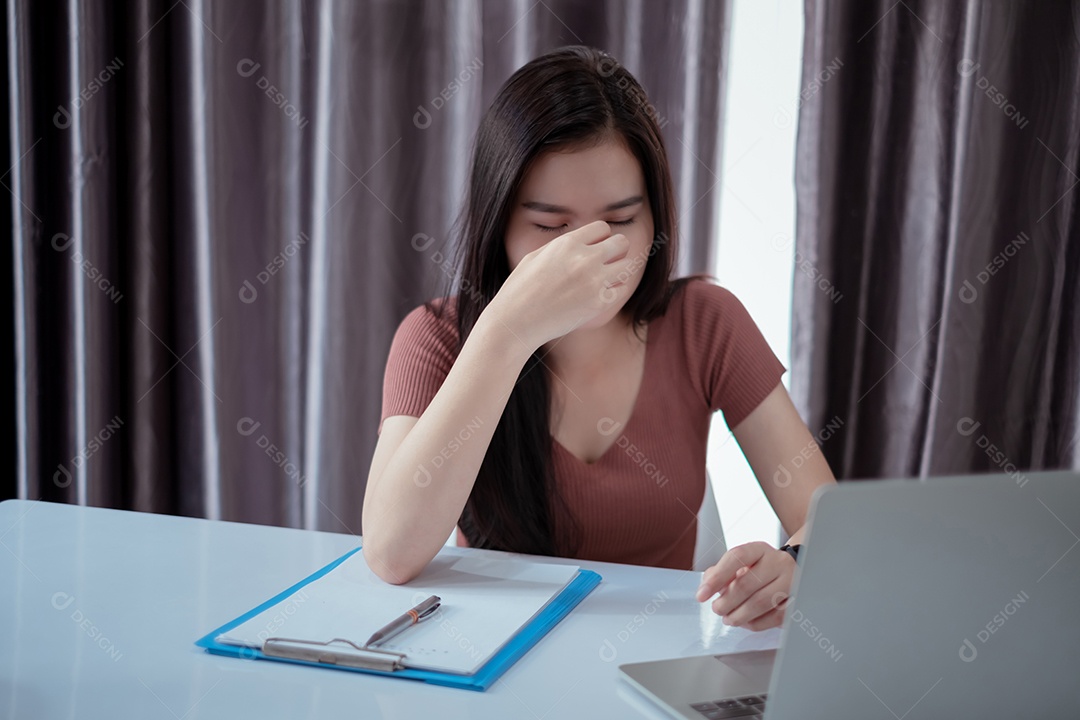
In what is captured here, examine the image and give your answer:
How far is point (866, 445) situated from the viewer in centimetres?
193

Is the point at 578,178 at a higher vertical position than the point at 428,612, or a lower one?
higher

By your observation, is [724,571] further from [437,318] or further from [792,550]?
[437,318]

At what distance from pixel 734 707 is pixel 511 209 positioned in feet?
2.28

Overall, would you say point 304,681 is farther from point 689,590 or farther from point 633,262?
point 633,262

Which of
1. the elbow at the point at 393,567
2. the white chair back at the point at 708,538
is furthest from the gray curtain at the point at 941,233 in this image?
the elbow at the point at 393,567

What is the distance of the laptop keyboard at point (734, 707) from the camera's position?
0.69m

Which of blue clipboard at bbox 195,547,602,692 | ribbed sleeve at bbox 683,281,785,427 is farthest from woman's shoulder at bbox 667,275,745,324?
blue clipboard at bbox 195,547,602,692

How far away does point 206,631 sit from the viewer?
0.86m

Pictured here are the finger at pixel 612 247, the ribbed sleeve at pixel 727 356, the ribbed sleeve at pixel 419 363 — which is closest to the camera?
the finger at pixel 612 247

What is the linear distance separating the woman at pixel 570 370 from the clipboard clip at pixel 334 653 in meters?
0.19

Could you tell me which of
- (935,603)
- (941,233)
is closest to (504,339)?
(935,603)

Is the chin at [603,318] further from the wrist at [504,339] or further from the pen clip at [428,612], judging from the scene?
the pen clip at [428,612]

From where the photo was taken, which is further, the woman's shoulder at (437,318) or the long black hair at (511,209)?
the woman's shoulder at (437,318)

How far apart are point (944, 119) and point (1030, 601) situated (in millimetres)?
1465
